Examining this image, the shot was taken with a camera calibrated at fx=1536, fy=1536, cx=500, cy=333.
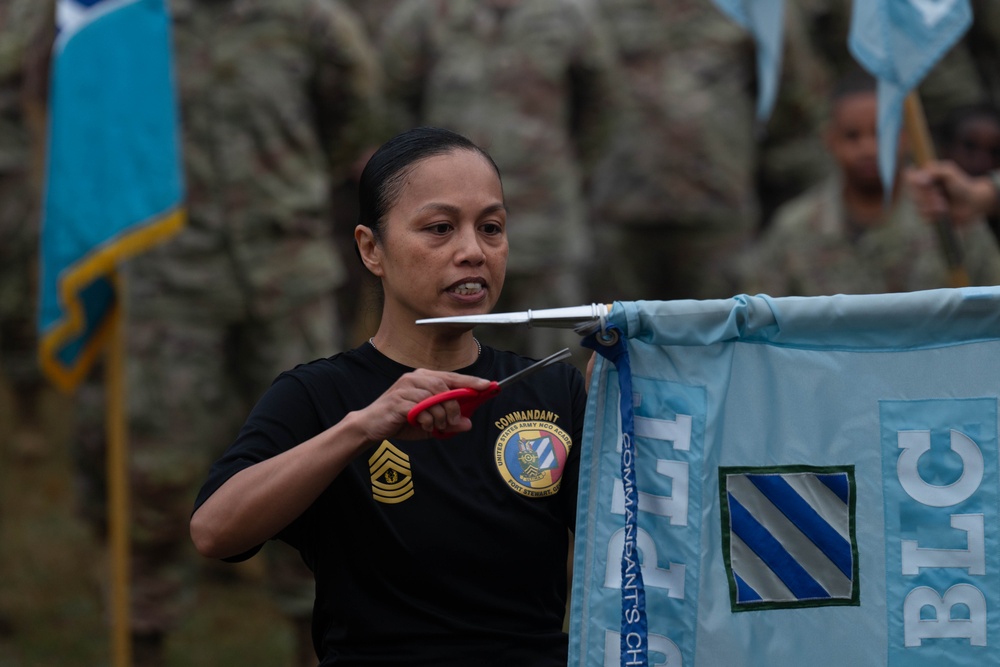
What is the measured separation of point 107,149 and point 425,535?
124 inches

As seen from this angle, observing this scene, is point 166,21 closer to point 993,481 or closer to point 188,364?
point 188,364

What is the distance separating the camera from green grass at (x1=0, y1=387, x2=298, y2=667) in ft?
17.9

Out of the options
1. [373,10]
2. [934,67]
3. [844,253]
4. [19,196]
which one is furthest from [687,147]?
[19,196]

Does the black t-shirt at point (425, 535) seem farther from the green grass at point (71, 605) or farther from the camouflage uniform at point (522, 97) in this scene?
the camouflage uniform at point (522, 97)

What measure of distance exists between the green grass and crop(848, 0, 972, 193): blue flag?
2.85 metres

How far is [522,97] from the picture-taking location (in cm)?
655

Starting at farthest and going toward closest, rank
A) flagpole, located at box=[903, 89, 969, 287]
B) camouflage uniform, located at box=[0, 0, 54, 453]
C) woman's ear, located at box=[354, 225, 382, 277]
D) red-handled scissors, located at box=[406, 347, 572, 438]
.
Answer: camouflage uniform, located at box=[0, 0, 54, 453]
flagpole, located at box=[903, 89, 969, 287]
woman's ear, located at box=[354, 225, 382, 277]
red-handled scissors, located at box=[406, 347, 572, 438]

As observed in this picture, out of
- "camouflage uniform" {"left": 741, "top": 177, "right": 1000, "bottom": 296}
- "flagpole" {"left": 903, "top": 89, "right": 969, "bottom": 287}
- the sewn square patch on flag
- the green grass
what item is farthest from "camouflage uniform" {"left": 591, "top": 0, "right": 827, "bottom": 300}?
the sewn square patch on flag

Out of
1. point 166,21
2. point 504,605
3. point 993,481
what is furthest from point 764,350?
point 166,21

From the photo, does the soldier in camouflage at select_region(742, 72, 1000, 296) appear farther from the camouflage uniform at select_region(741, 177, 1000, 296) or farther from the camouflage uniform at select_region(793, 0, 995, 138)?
the camouflage uniform at select_region(793, 0, 995, 138)

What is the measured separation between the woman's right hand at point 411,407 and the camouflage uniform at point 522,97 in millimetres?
4384

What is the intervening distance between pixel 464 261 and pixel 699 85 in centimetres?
481

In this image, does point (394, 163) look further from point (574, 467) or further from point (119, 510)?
point (119, 510)

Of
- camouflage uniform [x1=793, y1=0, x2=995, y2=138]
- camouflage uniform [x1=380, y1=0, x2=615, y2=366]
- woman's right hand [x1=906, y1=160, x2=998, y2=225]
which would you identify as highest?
camouflage uniform [x1=793, y1=0, x2=995, y2=138]
